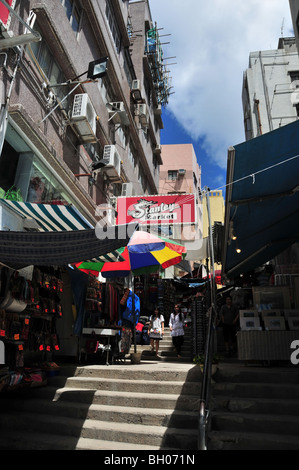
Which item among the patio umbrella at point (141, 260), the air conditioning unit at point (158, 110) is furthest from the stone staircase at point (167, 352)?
the air conditioning unit at point (158, 110)

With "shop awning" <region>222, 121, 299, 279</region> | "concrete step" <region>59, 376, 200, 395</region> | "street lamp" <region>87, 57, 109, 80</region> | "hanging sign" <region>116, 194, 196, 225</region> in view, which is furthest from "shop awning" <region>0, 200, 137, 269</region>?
"street lamp" <region>87, 57, 109, 80</region>

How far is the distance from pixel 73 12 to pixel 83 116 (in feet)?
14.4

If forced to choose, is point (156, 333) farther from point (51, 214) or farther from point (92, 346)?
point (51, 214)

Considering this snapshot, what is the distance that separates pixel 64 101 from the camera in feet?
35.2

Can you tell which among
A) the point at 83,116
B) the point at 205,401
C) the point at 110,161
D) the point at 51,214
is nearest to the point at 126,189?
the point at 110,161

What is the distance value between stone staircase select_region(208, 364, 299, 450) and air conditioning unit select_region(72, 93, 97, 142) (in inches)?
352

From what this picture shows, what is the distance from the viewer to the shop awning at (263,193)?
16.8 feet

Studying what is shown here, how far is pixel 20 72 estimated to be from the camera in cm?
785

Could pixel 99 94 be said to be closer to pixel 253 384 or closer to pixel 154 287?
pixel 154 287

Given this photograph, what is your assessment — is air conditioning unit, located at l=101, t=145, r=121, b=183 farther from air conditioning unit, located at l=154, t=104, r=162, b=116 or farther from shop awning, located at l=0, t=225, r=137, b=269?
air conditioning unit, located at l=154, t=104, r=162, b=116

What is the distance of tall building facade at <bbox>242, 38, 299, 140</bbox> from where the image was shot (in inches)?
674

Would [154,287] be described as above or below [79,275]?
above

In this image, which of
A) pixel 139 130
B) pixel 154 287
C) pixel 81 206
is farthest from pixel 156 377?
pixel 139 130
